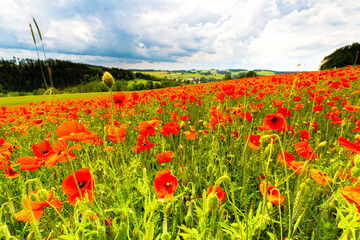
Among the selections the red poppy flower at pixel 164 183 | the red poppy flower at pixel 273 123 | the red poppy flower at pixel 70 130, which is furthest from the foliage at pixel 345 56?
the red poppy flower at pixel 70 130

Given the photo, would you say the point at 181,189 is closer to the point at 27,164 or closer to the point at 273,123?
the point at 273,123

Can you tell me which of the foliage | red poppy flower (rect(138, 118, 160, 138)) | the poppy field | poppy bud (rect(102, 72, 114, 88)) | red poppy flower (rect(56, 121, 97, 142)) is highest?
the foliage

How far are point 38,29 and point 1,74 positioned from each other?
88115mm

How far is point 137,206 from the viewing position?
161 centimetres

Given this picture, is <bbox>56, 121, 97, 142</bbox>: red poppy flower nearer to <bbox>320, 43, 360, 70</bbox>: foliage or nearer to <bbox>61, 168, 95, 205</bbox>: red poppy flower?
<bbox>61, 168, 95, 205</bbox>: red poppy flower

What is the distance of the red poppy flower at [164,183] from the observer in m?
1.24

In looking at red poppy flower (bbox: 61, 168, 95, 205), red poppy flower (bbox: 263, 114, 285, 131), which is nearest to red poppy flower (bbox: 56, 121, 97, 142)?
red poppy flower (bbox: 61, 168, 95, 205)

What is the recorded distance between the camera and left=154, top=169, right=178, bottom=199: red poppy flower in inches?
48.7

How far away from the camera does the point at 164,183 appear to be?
129 centimetres

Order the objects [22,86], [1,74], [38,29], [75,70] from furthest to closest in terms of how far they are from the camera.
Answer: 1. [75,70]
2. [22,86]
3. [1,74]
4. [38,29]

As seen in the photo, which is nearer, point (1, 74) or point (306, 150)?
point (306, 150)

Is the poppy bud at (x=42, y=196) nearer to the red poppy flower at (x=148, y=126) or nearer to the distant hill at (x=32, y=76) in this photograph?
the red poppy flower at (x=148, y=126)

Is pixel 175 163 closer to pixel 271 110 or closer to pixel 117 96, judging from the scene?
pixel 117 96

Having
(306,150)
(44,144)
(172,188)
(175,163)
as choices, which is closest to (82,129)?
(44,144)
